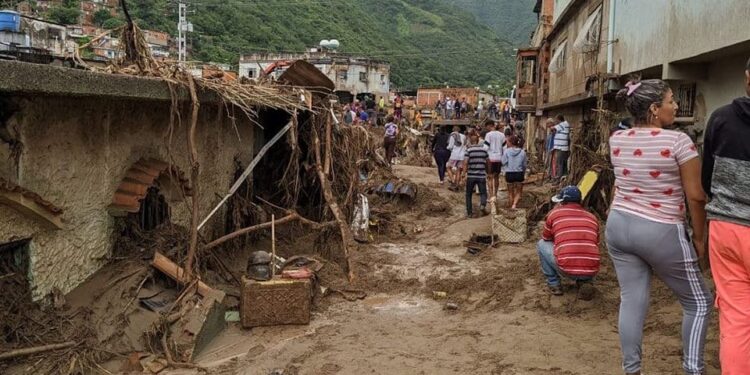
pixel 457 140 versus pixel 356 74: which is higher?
pixel 356 74

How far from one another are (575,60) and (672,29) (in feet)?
30.1

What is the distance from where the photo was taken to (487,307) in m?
6.78

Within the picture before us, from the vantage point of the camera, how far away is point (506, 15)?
129500 mm

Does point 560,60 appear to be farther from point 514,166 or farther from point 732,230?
point 732,230

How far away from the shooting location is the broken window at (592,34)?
14.4 meters

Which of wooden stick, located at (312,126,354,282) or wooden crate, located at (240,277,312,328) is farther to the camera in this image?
wooden stick, located at (312,126,354,282)

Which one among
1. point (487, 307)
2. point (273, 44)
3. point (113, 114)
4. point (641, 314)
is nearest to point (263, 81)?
point (113, 114)

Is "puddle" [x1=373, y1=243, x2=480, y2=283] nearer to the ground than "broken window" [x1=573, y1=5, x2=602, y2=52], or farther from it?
nearer to the ground

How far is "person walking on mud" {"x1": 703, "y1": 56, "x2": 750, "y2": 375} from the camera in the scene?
2885 millimetres

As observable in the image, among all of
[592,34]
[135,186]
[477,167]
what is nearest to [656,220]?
[135,186]

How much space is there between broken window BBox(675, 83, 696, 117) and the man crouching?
4032mm

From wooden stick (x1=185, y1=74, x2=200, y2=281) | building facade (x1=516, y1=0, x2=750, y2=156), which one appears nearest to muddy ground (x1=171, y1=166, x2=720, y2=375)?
wooden stick (x1=185, y1=74, x2=200, y2=281)

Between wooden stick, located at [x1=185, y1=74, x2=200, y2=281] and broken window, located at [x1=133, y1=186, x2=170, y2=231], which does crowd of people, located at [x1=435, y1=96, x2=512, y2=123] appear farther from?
wooden stick, located at [x1=185, y1=74, x2=200, y2=281]

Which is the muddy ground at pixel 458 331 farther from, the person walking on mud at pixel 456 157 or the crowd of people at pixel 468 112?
the crowd of people at pixel 468 112
